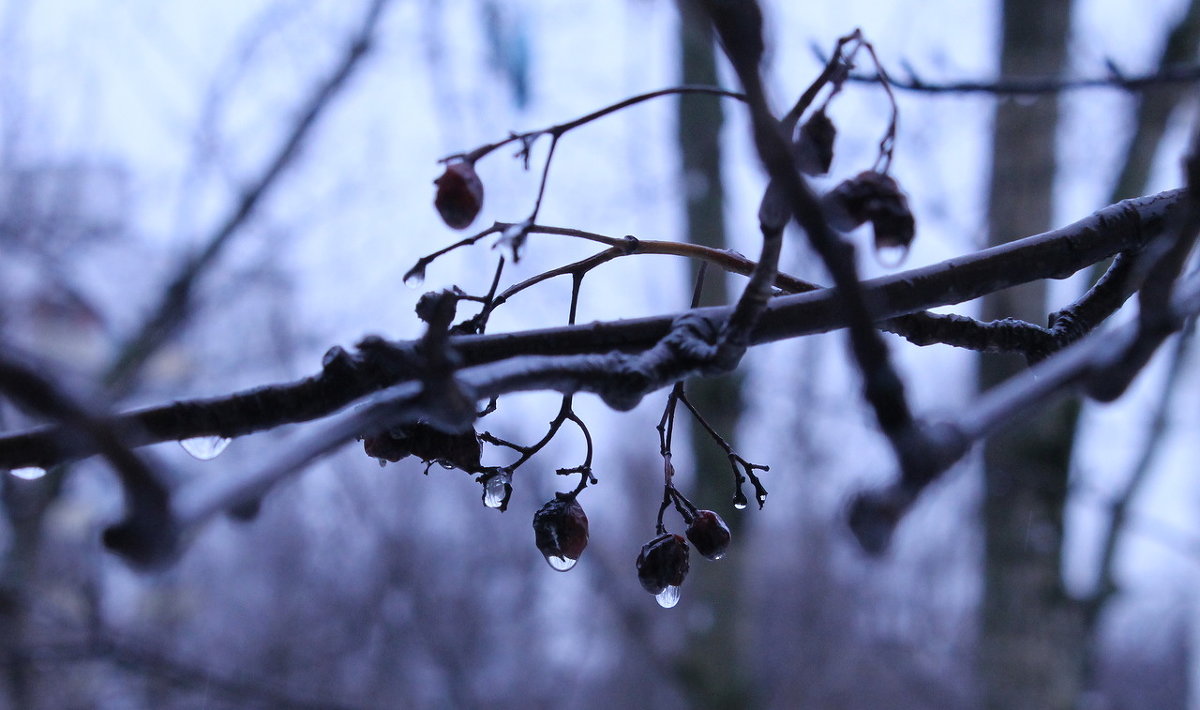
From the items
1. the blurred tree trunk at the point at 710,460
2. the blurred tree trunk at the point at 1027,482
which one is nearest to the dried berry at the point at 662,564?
the blurred tree trunk at the point at 1027,482

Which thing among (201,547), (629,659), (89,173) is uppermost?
(89,173)

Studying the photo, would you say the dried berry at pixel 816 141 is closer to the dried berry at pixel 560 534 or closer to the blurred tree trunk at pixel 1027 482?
the dried berry at pixel 560 534

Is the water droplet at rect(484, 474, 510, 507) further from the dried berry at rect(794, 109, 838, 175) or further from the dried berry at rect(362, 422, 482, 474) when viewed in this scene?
the dried berry at rect(794, 109, 838, 175)

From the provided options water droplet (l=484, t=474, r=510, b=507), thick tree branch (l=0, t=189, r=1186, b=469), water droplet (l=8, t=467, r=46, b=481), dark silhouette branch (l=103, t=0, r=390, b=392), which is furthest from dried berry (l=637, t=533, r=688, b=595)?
dark silhouette branch (l=103, t=0, r=390, b=392)

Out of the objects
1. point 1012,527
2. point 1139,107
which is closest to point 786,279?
point 1012,527

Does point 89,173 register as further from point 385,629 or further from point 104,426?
point 104,426

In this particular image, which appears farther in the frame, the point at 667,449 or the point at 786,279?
the point at 667,449
